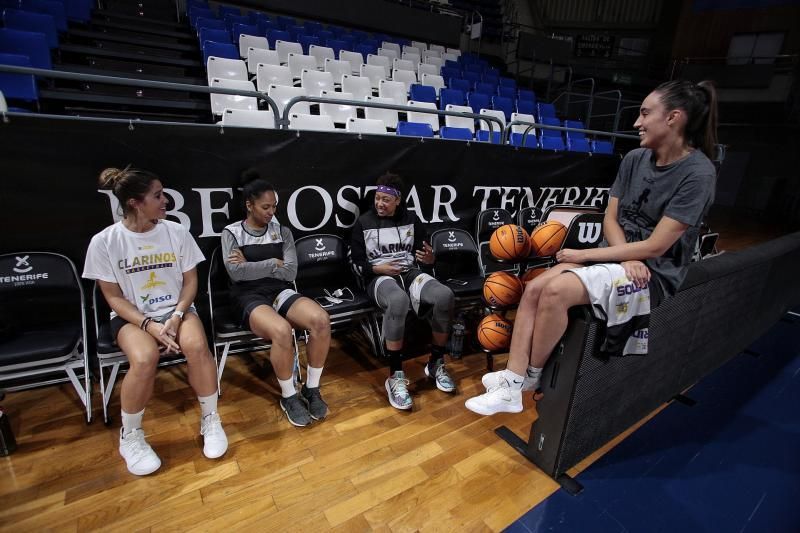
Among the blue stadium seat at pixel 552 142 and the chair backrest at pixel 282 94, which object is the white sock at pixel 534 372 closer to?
the chair backrest at pixel 282 94

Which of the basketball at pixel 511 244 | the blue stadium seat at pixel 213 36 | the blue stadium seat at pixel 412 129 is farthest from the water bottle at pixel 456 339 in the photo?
the blue stadium seat at pixel 213 36

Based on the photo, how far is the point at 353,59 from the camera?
7.47m

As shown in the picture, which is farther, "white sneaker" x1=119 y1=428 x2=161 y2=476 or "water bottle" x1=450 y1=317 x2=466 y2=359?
"water bottle" x1=450 y1=317 x2=466 y2=359

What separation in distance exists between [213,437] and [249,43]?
6755 mm

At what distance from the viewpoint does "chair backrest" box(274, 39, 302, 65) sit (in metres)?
6.73

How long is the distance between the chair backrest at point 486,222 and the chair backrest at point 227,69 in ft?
12.6

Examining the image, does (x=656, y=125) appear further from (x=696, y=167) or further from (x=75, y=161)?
(x=75, y=161)

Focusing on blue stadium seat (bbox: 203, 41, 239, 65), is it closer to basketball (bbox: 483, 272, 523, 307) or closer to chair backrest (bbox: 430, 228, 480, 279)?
chair backrest (bbox: 430, 228, 480, 279)

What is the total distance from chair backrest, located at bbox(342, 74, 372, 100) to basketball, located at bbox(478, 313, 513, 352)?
4.79 m

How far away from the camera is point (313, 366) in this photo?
2.38 meters

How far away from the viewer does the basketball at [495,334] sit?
2.46 metres

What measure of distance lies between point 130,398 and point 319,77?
5.27m

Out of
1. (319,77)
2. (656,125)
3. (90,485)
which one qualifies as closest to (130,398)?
(90,485)

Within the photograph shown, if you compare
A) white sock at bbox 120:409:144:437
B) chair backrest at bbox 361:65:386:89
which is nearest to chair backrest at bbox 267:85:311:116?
chair backrest at bbox 361:65:386:89
